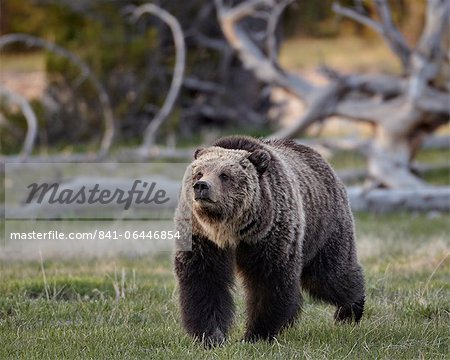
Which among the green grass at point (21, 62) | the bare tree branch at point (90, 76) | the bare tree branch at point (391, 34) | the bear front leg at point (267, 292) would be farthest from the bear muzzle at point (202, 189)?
the green grass at point (21, 62)

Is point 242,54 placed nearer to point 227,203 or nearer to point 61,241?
point 61,241

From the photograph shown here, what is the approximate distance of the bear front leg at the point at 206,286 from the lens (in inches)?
213

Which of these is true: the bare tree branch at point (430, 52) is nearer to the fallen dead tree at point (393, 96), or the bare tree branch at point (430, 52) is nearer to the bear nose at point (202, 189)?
the fallen dead tree at point (393, 96)

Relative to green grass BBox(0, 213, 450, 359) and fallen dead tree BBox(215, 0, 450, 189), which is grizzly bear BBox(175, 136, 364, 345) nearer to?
green grass BBox(0, 213, 450, 359)

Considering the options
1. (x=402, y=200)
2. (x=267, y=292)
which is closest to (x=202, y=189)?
(x=267, y=292)

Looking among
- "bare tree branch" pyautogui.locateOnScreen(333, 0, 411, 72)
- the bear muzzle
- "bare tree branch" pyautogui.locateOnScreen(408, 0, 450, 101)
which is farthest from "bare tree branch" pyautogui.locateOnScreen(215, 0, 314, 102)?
the bear muzzle

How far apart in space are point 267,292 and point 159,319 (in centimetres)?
117

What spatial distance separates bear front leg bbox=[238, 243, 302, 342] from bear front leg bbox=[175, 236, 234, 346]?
113mm

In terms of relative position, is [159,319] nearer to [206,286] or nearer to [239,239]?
[206,286]

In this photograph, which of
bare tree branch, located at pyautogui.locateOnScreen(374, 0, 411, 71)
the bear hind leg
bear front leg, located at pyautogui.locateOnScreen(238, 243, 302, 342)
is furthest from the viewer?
bare tree branch, located at pyautogui.locateOnScreen(374, 0, 411, 71)

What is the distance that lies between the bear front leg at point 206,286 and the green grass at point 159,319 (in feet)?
0.41

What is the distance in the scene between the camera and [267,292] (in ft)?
17.7

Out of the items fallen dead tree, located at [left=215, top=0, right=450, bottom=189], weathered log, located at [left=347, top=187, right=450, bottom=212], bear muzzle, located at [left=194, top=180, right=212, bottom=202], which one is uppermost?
bear muzzle, located at [left=194, top=180, right=212, bottom=202]

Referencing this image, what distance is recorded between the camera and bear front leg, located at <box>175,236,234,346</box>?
541cm
